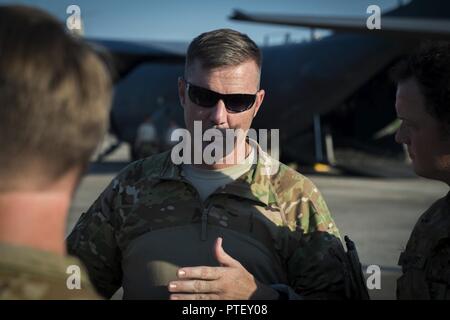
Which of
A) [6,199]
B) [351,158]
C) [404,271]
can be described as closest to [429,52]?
[404,271]

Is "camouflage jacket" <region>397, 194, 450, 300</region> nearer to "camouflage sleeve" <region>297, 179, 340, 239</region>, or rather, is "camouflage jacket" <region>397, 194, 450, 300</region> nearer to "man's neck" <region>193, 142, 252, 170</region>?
"camouflage sleeve" <region>297, 179, 340, 239</region>

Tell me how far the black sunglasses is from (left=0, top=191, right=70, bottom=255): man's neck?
1427 millimetres

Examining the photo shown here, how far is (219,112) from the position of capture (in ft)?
8.50

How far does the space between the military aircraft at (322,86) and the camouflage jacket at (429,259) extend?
981cm

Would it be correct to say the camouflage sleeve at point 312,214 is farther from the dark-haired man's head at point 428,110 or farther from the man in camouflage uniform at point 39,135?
the man in camouflage uniform at point 39,135

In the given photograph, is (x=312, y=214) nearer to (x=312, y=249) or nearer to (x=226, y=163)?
(x=312, y=249)

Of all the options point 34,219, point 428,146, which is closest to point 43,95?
point 34,219

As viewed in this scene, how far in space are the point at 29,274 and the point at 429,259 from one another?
4.91 feet

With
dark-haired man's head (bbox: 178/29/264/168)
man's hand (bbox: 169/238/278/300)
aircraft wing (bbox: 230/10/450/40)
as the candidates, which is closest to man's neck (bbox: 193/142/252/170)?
dark-haired man's head (bbox: 178/29/264/168)

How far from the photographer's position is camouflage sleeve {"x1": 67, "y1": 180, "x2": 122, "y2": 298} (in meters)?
2.55

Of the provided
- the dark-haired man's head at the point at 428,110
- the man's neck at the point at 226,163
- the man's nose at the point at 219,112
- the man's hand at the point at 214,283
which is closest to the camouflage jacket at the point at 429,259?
the dark-haired man's head at the point at 428,110

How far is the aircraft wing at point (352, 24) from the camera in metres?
11.6

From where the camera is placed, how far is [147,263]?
2420 mm
